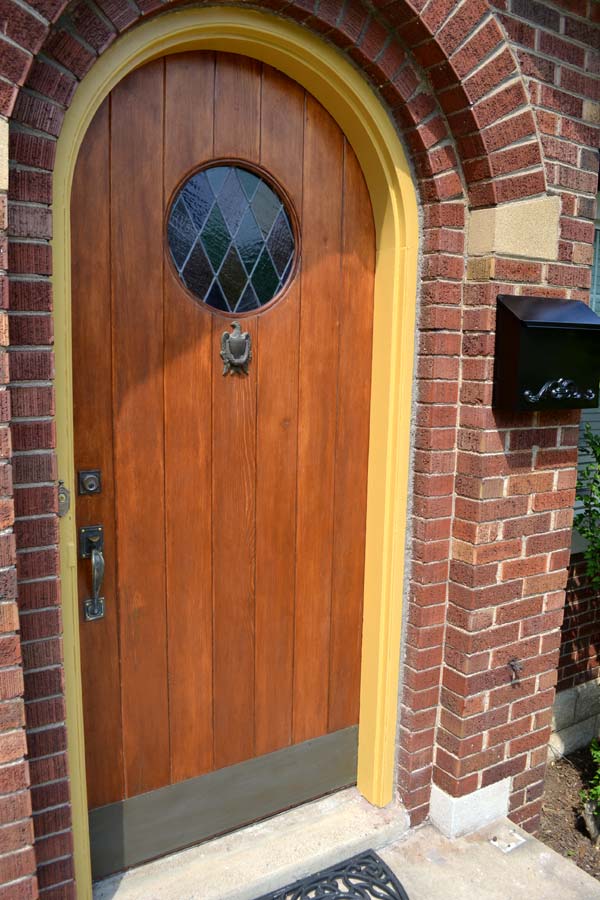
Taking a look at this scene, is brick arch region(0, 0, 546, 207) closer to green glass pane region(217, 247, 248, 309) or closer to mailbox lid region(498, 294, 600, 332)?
mailbox lid region(498, 294, 600, 332)

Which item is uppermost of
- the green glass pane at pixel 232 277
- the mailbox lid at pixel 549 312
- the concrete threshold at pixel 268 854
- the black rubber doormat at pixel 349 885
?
the green glass pane at pixel 232 277

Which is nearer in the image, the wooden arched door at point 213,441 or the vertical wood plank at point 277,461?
the wooden arched door at point 213,441

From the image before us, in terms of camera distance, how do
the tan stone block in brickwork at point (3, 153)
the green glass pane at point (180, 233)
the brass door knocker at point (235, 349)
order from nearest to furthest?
the tan stone block in brickwork at point (3, 153), the green glass pane at point (180, 233), the brass door knocker at point (235, 349)

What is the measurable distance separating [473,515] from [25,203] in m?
1.67

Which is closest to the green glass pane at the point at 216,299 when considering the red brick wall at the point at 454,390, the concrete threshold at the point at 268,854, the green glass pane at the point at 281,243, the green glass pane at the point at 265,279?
the green glass pane at the point at 265,279

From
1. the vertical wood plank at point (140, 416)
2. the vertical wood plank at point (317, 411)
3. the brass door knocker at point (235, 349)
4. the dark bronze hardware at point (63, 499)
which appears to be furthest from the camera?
the vertical wood plank at point (317, 411)

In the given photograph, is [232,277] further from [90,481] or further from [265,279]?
[90,481]

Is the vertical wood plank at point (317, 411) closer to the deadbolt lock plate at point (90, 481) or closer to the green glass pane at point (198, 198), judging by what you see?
the green glass pane at point (198, 198)

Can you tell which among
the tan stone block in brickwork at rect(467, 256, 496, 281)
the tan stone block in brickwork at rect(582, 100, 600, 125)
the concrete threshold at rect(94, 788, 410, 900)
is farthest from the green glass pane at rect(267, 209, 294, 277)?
the concrete threshold at rect(94, 788, 410, 900)

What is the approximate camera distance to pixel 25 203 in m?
1.63

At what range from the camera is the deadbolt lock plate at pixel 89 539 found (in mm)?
1986

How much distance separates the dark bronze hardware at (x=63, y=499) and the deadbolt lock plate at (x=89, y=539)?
5.4 inches

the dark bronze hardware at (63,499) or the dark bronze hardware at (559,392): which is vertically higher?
the dark bronze hardware at (559,392)

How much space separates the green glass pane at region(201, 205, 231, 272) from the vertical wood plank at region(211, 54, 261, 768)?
170 millimetres
